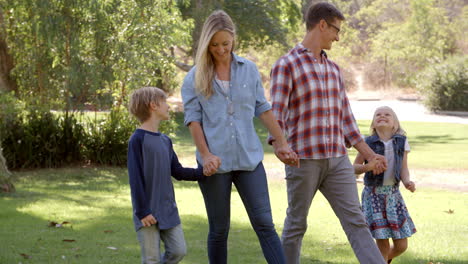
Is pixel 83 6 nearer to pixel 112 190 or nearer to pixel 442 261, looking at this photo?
pixel 112 190

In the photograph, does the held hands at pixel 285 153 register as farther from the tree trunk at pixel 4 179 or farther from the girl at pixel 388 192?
the tree trunk at pixel 4 179

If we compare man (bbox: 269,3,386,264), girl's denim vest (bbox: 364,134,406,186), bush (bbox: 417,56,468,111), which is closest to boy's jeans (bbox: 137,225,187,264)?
man (bbox: 269,3,386,264)

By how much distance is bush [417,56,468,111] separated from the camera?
36.9 meters

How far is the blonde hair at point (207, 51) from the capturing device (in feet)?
13.7

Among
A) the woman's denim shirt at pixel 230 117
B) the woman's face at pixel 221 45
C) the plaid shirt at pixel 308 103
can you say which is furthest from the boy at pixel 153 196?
the plaid shirt at pixel 308 103

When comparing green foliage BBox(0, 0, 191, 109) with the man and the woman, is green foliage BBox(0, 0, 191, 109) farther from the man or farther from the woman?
the woman

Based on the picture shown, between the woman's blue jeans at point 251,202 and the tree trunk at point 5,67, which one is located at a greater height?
the tree trunk at point 5,67

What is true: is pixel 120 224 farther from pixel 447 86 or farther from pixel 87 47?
pixel 447 86

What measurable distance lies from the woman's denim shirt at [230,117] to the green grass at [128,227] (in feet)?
6.21

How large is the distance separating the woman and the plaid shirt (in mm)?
209

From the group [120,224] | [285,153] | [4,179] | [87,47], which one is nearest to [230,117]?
[285,153]

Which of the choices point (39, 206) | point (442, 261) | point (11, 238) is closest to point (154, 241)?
point (442, 261)

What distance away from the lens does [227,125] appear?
423 centimetres

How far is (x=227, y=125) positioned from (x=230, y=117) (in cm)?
5
